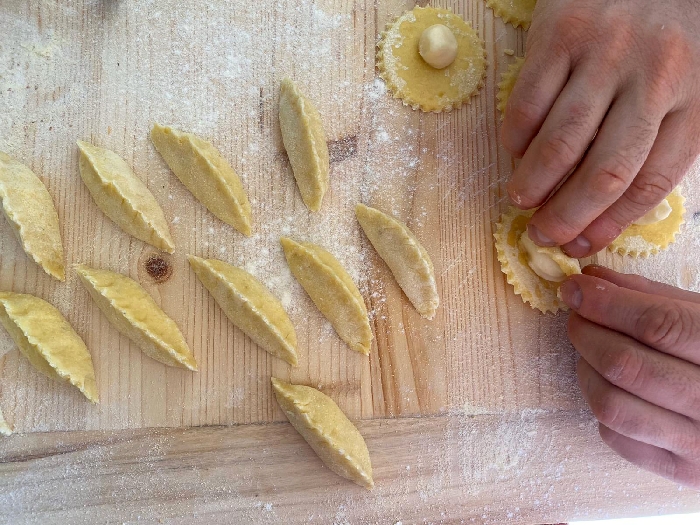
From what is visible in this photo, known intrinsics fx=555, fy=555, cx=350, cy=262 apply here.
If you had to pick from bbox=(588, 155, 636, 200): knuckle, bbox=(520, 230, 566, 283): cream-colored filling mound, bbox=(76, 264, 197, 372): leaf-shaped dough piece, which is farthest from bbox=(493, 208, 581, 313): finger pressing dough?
bbox=(76, 264, 197, 372): leaf-shaped dough piece

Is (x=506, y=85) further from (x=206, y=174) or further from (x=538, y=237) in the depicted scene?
(x=206, y=174)

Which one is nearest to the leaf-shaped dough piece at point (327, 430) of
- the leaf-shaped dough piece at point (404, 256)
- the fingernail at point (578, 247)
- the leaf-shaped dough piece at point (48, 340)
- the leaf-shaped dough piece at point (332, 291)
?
the leaf-shaped dough piece at point (332, 291)

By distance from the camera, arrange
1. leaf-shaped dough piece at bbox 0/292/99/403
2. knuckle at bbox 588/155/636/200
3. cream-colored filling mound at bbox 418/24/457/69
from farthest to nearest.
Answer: cream-colored filling mound at bbox 418/24/457/69 < leaf-shaped dough piece at bbox 0/292/99/403 < knuckle at bbox 588/155/636/200

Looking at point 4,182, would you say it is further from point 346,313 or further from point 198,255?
point 346,313

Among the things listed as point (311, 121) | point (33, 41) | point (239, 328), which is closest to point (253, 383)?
point (239, 328)

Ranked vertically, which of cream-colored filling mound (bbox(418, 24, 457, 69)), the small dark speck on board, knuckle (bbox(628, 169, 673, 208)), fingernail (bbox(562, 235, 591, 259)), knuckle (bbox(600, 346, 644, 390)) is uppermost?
cream-colored filling mound (bbox(418, 24, 457, 69))

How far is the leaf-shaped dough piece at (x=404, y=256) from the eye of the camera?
1.29 m

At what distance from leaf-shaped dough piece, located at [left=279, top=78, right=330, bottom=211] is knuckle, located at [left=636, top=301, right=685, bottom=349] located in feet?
2.50

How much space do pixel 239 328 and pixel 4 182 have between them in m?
0.63

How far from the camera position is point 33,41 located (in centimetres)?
137

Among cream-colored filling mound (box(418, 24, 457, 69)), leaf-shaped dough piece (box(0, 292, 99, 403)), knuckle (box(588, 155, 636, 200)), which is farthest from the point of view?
cream-colored filling mound (box(418, 24, 457, 69))

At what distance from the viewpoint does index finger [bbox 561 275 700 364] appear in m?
1.15

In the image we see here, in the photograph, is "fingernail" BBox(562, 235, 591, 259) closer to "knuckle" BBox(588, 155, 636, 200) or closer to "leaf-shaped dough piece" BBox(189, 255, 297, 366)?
"knuckle" BBox(588, 155, 636, 200)

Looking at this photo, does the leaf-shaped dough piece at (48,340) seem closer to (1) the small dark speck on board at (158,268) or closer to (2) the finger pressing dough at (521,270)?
(1) the small dark speck on board at (158,268)
